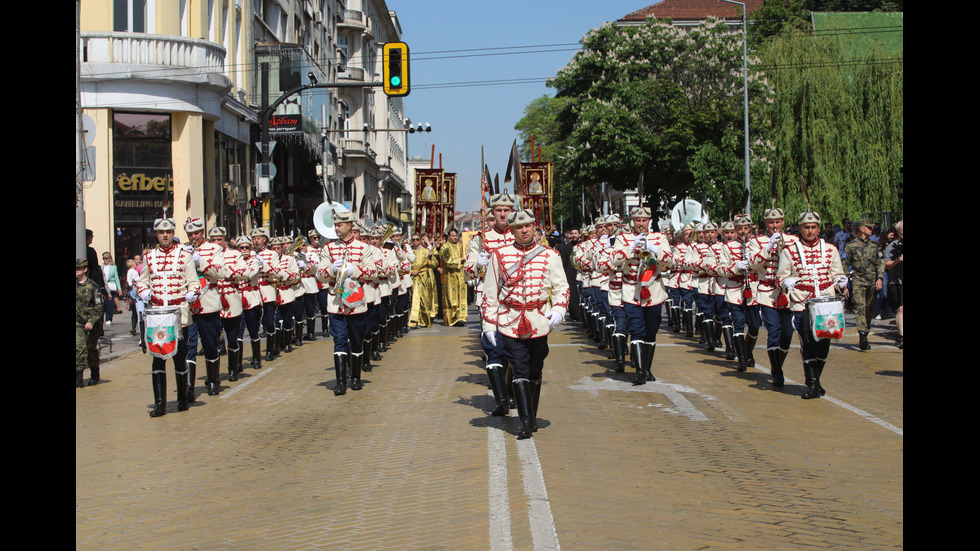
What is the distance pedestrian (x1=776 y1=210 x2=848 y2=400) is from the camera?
1171 cm

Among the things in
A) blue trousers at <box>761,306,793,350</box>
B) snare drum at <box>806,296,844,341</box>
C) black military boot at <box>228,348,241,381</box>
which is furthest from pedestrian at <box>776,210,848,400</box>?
black military boot at <box>228,348,241,381</box>

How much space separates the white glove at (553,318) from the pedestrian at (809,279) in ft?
12.2

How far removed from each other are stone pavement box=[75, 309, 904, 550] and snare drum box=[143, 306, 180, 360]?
759mm

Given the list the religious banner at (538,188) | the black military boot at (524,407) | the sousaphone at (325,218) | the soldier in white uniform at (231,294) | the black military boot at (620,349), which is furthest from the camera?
the religious banner at (538,188)

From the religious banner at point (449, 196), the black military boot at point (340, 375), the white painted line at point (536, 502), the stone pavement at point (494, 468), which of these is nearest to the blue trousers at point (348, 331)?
the black military boot at point (340, 375)

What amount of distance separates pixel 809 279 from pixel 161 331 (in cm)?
716

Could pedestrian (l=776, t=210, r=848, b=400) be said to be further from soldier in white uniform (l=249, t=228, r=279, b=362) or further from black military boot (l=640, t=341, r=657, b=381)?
soldier in white uniform (l=249, t=228, r=279, b=362)

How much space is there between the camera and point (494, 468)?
7.93 m

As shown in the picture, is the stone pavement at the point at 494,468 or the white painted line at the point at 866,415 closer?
the stone pavement at the point at 494,468

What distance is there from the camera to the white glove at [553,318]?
927cm

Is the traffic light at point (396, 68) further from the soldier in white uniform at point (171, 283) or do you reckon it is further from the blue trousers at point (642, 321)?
the soldier in white uniform at point (171, 283)

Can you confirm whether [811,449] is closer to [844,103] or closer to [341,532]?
[341,532]
